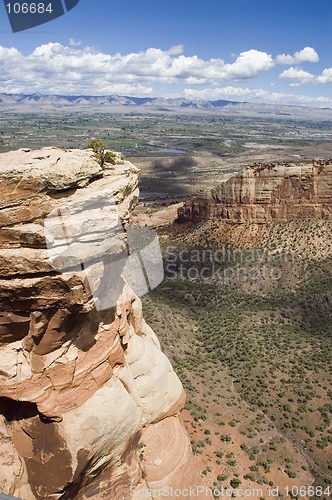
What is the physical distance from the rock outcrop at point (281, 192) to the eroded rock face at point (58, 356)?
47546mm

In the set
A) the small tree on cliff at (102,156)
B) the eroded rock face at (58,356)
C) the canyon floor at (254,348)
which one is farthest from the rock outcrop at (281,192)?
the eroded rock face at (58,356)

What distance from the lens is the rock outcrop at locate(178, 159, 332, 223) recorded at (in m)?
60.0

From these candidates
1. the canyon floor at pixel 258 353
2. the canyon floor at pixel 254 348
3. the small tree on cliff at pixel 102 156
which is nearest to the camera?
the small tree on cliff at pixel 102 156

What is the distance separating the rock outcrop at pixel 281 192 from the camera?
5997 centimetres

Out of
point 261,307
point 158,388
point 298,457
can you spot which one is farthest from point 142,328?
point 261,307

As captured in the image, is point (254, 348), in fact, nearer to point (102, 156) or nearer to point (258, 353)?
point (258, 353)

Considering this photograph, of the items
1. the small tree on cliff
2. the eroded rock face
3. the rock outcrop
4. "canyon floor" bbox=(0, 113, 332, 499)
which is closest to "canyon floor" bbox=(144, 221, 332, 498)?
"canyon floor" bbox=(0, 113, 332, 499)

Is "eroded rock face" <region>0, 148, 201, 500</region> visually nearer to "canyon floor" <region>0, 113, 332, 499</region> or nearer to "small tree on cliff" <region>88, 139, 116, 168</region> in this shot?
"small tree on cliff" <region>88, 139, 116, 168</region>

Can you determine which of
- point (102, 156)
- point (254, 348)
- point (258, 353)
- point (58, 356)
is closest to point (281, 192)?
point (254, 348)

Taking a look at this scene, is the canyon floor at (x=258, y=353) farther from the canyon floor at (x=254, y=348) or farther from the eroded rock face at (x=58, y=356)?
the eroded rock face at (x=58, y=356)

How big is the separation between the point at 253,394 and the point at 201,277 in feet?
84.0

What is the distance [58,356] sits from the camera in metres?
14.6

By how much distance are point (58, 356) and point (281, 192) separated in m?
52.8

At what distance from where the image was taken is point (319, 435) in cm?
2677
